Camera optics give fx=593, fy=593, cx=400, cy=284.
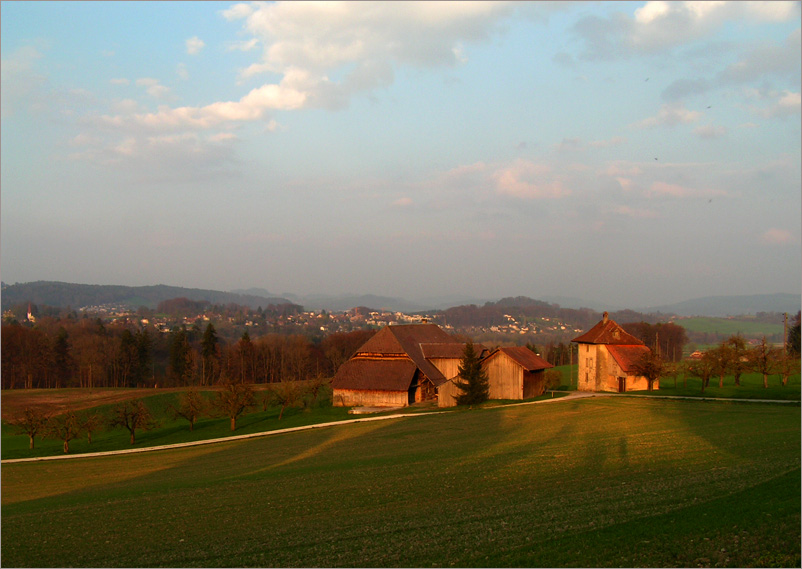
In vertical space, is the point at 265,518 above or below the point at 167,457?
above

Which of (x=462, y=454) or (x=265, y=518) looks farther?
(x=462, y=454)

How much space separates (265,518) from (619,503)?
26.8 feet

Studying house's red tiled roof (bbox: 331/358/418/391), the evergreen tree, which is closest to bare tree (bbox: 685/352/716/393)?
the evergreen tree

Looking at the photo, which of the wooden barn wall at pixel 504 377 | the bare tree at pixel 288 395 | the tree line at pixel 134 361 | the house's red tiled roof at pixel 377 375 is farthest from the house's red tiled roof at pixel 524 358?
the tree line at pixel 134 361

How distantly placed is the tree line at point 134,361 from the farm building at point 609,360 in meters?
43.9

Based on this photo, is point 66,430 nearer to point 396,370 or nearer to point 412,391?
point 396,370

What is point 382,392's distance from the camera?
5206 centimetres

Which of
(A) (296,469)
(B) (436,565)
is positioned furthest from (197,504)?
(B) (436,565)

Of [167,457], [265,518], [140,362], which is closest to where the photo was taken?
[265,518]

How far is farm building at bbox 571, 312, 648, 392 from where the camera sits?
52031 mm

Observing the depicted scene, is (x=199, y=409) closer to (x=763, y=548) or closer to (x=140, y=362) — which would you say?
(x=763, y=548)

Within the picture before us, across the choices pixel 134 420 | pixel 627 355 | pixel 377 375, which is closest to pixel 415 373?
pixel 377 375

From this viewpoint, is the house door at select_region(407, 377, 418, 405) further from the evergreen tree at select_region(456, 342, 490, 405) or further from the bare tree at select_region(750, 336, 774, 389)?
the bare tree at select_region(750, 336, 774, 389)

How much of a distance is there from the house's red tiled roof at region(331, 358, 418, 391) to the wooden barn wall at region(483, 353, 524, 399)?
22.9 ft
